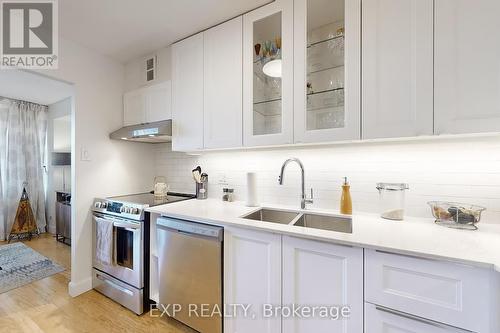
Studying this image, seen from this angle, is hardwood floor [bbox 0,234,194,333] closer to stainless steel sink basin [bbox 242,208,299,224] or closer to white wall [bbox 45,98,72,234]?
stainless steel sink basin [bbox 242,208,299,224]

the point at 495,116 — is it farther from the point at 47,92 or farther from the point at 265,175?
the point at 47,92

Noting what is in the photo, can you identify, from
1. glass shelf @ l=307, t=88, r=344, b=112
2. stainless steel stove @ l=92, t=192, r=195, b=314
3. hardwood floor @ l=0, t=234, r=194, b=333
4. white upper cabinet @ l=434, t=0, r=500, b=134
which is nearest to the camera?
white upper cabinet @ l=434, t=0, r=500, b=134

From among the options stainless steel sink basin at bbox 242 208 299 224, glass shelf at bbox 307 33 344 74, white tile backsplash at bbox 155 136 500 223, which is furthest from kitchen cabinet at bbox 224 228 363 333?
glass shelf at bbox 307 33 344 74

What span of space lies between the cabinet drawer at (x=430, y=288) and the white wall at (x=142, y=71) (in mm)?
2235

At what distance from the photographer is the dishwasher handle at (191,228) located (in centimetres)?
142

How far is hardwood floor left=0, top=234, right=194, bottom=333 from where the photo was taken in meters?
1.66

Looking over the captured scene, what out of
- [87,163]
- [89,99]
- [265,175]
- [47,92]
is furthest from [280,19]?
[47,92]

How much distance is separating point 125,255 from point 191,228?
2.91ft

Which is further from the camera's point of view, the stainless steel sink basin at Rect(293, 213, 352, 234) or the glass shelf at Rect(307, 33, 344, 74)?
the stainless steel sink basin at Rect(293, 213, 352, 234)

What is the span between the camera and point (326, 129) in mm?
1385

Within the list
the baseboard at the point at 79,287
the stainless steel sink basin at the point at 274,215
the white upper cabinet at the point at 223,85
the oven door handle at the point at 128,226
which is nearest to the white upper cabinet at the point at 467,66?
the stainless steel sink basin at the point at 274,215

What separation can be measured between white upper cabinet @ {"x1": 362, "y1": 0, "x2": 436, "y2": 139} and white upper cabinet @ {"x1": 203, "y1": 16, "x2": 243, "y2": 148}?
0.87m

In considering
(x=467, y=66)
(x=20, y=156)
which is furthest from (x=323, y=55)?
(x=20, y=156)

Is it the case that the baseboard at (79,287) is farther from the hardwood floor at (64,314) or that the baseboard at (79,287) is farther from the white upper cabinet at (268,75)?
the white upper cabinet at (268,75)
